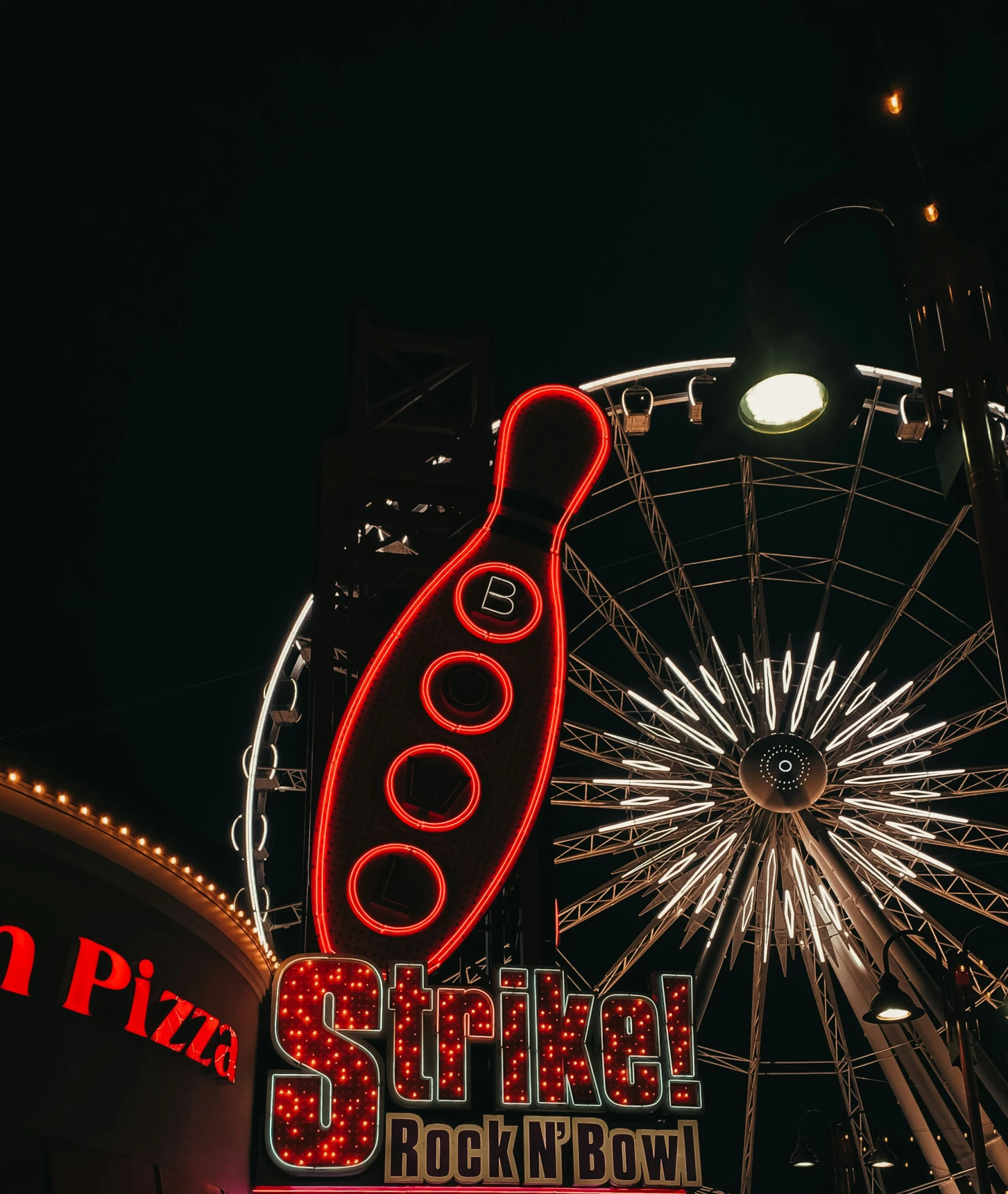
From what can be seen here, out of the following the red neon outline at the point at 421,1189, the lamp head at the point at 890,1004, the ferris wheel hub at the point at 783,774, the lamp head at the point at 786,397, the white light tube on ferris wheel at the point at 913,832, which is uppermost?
the ferris wheel hub at the point at 783,774

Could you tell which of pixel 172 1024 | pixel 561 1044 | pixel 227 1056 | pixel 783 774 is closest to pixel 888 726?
pixel 783 774

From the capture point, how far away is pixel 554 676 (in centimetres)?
1570

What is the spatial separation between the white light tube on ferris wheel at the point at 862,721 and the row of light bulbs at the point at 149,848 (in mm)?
11843

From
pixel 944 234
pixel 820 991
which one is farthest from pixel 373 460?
pixel 820 991

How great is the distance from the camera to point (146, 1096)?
10.9 m

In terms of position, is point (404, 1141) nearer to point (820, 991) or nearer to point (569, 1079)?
point (569, 1079)

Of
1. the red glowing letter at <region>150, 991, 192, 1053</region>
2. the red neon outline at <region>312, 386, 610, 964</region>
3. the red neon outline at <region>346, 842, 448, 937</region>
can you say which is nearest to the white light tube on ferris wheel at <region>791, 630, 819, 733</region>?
the red neon outline at <region>312, 386, 610, 964</region>

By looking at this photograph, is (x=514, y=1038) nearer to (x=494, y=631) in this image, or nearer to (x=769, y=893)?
(x=494, y=631)

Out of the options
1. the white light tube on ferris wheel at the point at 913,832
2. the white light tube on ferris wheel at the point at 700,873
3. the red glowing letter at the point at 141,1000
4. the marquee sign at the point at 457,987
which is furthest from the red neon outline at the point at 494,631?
the white light tube on ferris wheel at the point at 913,832

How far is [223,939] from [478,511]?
738 centimetres

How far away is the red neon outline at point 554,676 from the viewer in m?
13.7

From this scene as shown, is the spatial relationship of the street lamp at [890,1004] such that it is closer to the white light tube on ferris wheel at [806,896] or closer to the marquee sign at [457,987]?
the marquee sign at [457,987]

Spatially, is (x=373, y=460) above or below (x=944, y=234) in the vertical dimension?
above

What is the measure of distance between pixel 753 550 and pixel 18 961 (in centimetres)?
1835
